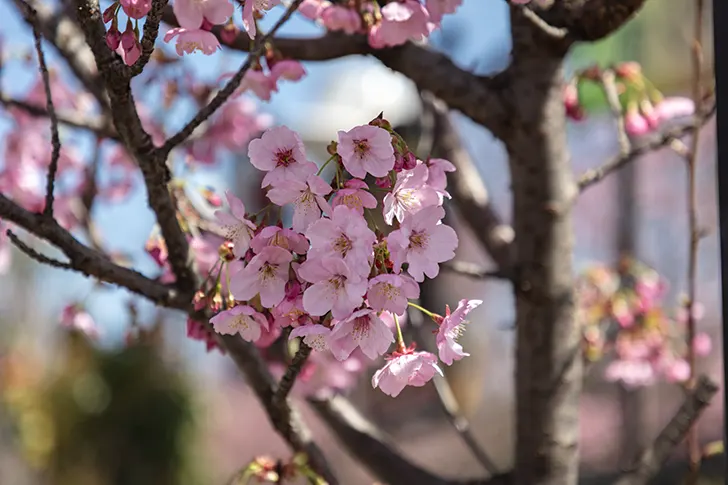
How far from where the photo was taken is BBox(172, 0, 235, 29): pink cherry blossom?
729mm

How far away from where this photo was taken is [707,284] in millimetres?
6371

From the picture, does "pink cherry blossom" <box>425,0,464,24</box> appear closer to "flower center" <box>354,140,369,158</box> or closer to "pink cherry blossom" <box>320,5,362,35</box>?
"pink cherry blossom" <box>320,5,362,35</box>

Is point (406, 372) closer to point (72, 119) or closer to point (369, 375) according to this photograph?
point (72, 119)

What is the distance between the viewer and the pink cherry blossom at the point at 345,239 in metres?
0.60

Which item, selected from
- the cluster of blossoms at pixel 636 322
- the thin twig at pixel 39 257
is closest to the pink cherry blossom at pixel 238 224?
the thin twig at pixel 39 257

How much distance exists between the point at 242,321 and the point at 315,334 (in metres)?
0.12

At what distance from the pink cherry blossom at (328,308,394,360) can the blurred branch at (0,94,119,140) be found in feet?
2.57

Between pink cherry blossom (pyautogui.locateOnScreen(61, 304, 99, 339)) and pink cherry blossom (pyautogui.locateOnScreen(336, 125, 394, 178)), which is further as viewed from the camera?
pink cherry blossom (pyautogui.locateOnScreen(61, 304, 99, 339))

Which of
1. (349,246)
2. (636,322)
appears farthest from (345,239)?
(636,322)

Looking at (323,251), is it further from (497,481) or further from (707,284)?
(707,284)

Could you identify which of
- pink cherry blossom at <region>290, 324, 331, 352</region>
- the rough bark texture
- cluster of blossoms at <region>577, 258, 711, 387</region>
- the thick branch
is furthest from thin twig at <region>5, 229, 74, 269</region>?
cluster of blossoms at <region>577, 258, 711, 387</region>

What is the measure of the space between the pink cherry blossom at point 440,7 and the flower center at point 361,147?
0.36 metres

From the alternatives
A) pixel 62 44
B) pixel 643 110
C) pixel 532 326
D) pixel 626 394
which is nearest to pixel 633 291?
pixel 643 110

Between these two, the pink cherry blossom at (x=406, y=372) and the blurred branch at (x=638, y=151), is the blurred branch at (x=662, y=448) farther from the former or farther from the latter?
the pink cherry blossom at (x=406, y=372)
